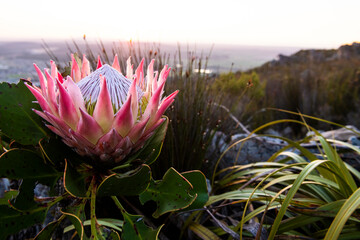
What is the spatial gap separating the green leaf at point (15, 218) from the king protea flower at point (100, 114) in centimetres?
19

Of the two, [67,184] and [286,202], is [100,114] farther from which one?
[286,202]

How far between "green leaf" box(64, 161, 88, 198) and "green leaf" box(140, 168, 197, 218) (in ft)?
0.61

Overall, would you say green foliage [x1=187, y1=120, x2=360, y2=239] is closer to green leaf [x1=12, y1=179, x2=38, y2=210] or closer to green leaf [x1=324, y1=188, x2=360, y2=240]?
green leaf [x1=324, y1=188, x2=360, y2=240]

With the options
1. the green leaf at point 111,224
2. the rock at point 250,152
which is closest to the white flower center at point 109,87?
the green leaf at point 111,224

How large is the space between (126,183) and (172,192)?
16cm

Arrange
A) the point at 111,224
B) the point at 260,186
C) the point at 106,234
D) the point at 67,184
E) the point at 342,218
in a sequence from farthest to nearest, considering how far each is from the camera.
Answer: the point at 260,186, the point at 111,224, the point at 342,218, the point at 106,234, the point at 67,184

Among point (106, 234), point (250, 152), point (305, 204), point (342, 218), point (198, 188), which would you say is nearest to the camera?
point (106, 234)

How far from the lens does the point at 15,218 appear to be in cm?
69

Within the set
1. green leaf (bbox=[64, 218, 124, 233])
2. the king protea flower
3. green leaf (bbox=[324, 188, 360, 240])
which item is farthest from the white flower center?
green leaf (bbox=[324, 188, 360, 240])

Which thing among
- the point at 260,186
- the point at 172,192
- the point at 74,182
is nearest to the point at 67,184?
the point at 74,182

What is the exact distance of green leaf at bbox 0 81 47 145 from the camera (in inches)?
27.2

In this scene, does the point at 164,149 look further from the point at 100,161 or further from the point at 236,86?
the point at 236,86

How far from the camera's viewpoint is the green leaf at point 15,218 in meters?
0.68

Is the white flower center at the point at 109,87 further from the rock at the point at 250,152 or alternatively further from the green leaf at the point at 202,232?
the rock at the point at 250,152
